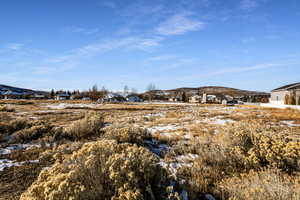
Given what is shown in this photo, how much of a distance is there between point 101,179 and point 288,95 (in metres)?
38.5

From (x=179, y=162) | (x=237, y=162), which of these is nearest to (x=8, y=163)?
(x=179, y=162)

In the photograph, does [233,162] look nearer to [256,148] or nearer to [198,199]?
[256,148]

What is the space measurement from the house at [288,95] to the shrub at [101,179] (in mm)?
34405

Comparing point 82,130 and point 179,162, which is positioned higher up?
point 82,130

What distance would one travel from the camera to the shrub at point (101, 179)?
1.97 metres

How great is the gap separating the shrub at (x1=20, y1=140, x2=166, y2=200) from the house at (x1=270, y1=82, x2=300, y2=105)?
1355 inches

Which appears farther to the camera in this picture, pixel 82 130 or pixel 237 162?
pixel 82 130

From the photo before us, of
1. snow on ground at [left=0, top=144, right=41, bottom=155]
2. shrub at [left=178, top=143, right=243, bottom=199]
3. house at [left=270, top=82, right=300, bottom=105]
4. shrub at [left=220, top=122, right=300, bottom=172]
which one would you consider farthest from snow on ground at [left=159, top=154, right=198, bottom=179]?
house at [left=270, top=82, right=300, bottom=105]

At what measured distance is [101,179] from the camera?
2342mm

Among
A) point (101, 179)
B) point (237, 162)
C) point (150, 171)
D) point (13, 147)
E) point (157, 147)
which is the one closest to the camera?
point (101, 179)

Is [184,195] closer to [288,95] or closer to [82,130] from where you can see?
[82,130]

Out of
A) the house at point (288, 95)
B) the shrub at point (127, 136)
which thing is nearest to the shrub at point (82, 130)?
the shrub at point (127, 136)

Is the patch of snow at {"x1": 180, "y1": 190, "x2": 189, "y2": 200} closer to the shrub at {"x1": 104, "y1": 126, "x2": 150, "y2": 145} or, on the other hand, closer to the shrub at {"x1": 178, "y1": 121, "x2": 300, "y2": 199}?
the shrub at {"x1": 178, "y1": 121, "x2": 300, "y2": 199}

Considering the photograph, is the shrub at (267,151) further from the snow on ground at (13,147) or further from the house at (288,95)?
the house at (288,95)
